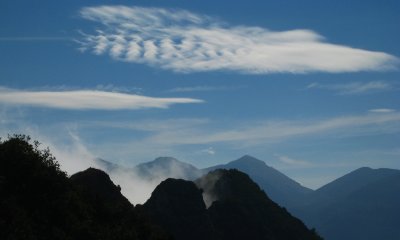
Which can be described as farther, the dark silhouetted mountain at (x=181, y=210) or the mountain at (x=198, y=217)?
the mountain at (x=198, y=217)

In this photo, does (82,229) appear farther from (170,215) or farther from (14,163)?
(170,215)

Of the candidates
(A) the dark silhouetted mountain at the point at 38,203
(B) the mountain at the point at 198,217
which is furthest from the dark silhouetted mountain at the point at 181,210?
(A) the dark silhouetted mountain at the point at 38,203

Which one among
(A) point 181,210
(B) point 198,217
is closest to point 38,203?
(B) point 198,217

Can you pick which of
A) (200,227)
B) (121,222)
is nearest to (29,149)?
(121,222)

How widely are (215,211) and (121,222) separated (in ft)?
401

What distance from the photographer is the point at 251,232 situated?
190125 millimetres

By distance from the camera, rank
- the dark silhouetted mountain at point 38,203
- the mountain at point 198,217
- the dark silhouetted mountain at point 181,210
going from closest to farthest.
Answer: the dark silhouetted mountain at point 38,203 < the dark silhouetted mountain at point 181,210 < the mountain at point 198,217

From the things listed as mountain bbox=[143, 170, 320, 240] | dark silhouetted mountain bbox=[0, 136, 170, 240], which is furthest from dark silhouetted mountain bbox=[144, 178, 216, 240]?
dark silhouetted mountain bbox=[0, 136, 170, 240]

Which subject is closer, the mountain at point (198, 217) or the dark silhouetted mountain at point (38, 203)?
the dark silhouetted mountain at point (38, 203)

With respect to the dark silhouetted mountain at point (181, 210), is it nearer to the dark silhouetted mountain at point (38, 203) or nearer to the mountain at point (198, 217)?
the mountain at point (198, 217)

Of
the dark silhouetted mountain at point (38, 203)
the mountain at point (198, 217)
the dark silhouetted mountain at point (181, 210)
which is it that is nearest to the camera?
the dark silhouetted mountain at point (38, 203)

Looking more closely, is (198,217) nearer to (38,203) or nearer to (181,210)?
(181,210)

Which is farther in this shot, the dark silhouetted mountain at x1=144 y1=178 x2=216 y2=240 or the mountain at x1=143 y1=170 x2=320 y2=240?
the mountain at x1=143 y1=170 x2=320 y2=240

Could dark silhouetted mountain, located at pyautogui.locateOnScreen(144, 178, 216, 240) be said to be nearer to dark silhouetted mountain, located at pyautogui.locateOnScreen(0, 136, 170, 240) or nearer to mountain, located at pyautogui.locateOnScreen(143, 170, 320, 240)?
mountain, located at pyautogui.locateOnScreen(143, 170, 320, 240)
